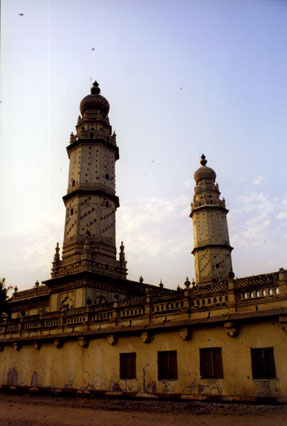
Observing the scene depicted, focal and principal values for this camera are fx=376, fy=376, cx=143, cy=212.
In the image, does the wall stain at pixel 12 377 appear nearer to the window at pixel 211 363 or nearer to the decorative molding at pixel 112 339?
the decorative molding at pixel 112 339

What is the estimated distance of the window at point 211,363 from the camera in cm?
1371

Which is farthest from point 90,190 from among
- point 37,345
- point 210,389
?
point 210,389

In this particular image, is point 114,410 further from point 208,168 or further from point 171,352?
point 208,168

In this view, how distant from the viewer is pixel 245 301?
13555mm

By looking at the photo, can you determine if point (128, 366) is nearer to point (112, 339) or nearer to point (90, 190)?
point (112, 339)

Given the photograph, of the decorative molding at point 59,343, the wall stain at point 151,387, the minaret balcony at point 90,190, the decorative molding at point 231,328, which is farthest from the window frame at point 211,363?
the minaret balcony at point 90,190

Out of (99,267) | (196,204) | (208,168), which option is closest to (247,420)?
(99,267)

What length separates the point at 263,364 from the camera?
41.7ft

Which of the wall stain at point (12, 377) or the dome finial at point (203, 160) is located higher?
the dome finial at point (203, 160)

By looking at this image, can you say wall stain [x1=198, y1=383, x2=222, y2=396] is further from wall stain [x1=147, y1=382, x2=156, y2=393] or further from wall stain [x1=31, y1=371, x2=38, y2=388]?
wall stain [x1=31, y1=371, x2=38, y2=388]

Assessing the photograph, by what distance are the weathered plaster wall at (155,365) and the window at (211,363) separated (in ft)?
0.59

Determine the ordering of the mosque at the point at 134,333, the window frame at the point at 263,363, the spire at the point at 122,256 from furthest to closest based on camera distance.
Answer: the spire at the point at 122,256
the mosque at the point at 134,333
the window frame at the point at 263,363

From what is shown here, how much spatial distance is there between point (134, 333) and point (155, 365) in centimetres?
169

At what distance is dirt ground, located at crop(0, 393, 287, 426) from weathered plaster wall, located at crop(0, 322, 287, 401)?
681mm
